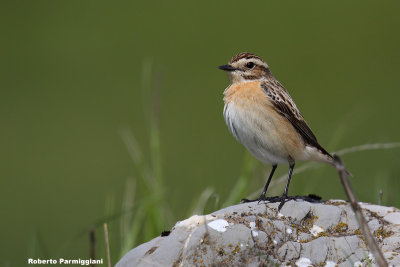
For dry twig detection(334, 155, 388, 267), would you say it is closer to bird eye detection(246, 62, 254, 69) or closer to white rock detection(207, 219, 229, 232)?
white rock detection(207, 219, 229, 232)

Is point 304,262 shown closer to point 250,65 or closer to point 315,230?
point 315,230

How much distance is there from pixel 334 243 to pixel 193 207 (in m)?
2.42

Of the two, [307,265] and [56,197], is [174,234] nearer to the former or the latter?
[307,265]

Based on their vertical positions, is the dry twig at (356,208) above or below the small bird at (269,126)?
below

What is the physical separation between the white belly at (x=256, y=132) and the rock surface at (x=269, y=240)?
49.8 inches

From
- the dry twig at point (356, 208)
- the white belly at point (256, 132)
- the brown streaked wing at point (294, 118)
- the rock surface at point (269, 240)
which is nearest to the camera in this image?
the dry twig at point (356, 208)

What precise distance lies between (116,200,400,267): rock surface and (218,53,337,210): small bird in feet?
3.81

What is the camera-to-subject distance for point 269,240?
14.8 ft

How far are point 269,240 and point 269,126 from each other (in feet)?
5.97

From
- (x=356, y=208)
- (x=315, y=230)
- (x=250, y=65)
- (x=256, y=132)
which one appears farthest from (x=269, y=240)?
(x=250, y=65)

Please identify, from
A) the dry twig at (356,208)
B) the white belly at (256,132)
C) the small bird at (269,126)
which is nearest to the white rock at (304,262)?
the dry twig at (356,208)

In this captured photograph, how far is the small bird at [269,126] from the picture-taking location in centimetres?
611

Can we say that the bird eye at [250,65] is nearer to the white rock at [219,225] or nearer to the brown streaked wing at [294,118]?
the brown streaked wing at [294,118]

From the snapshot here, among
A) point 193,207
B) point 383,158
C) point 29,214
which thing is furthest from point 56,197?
point 193,207
